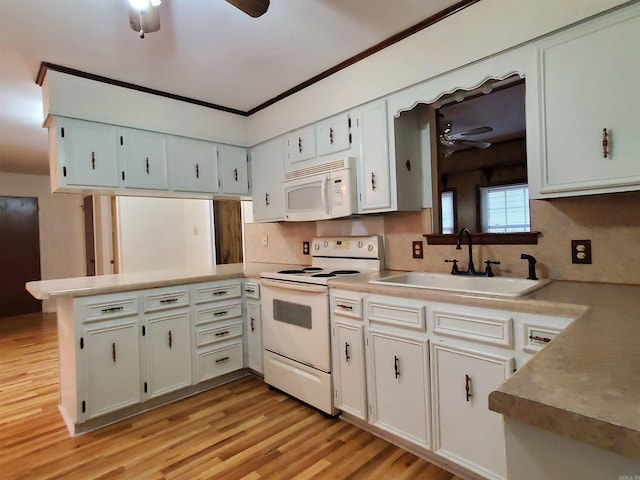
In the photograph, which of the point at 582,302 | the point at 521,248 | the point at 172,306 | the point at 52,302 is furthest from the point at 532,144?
the point at 52,302

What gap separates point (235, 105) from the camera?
333cm

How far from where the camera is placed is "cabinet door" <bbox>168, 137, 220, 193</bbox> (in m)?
3.04

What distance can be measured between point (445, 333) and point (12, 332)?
5682 millimetres

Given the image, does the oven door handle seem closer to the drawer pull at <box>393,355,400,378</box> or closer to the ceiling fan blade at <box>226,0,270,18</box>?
the drawer pull at <box>393,355,400,378</box>

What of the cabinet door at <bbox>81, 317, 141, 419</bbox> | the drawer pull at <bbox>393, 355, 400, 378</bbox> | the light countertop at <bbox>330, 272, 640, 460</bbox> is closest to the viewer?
the light countertop at <bbox>330, 272, 640, 460</bbox>

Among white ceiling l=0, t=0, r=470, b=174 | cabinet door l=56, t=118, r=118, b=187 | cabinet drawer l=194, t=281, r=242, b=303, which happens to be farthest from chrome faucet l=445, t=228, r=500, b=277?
cabinet door l=56, t=118, r=118, b=187

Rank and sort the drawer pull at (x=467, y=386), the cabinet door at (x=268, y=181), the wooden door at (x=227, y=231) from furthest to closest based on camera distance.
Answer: the wooden door at (x=227, y=231), the cabinet door at (x=268, y=181), the drawer pull at (x=467, y=386)

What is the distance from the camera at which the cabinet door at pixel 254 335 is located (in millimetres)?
2916

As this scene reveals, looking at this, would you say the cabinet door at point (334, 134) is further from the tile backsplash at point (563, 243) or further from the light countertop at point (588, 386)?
the light countertop at point (588, 386)

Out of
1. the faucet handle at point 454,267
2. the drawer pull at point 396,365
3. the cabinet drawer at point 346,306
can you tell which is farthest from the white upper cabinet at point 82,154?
the faucet handle at point 454,267

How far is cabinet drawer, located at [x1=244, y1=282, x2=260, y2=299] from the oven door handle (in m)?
0.12

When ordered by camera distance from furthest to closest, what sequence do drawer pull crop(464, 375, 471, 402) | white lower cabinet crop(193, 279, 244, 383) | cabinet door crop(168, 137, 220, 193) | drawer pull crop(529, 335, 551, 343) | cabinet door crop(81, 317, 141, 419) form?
1. cabinet door crop(168, 137, 220, 193)
2. white lower cabinet crop(193, 279, 244, 383)
3. cabinet door crop(81, 317, 141, 419)
4. drawer pull crop(464, 375, 471, 402)
5. drawer pull crop(529, 335, 551, 343)

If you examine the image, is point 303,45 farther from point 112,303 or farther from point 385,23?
point 112,303

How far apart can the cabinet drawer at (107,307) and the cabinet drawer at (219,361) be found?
0.65 m
